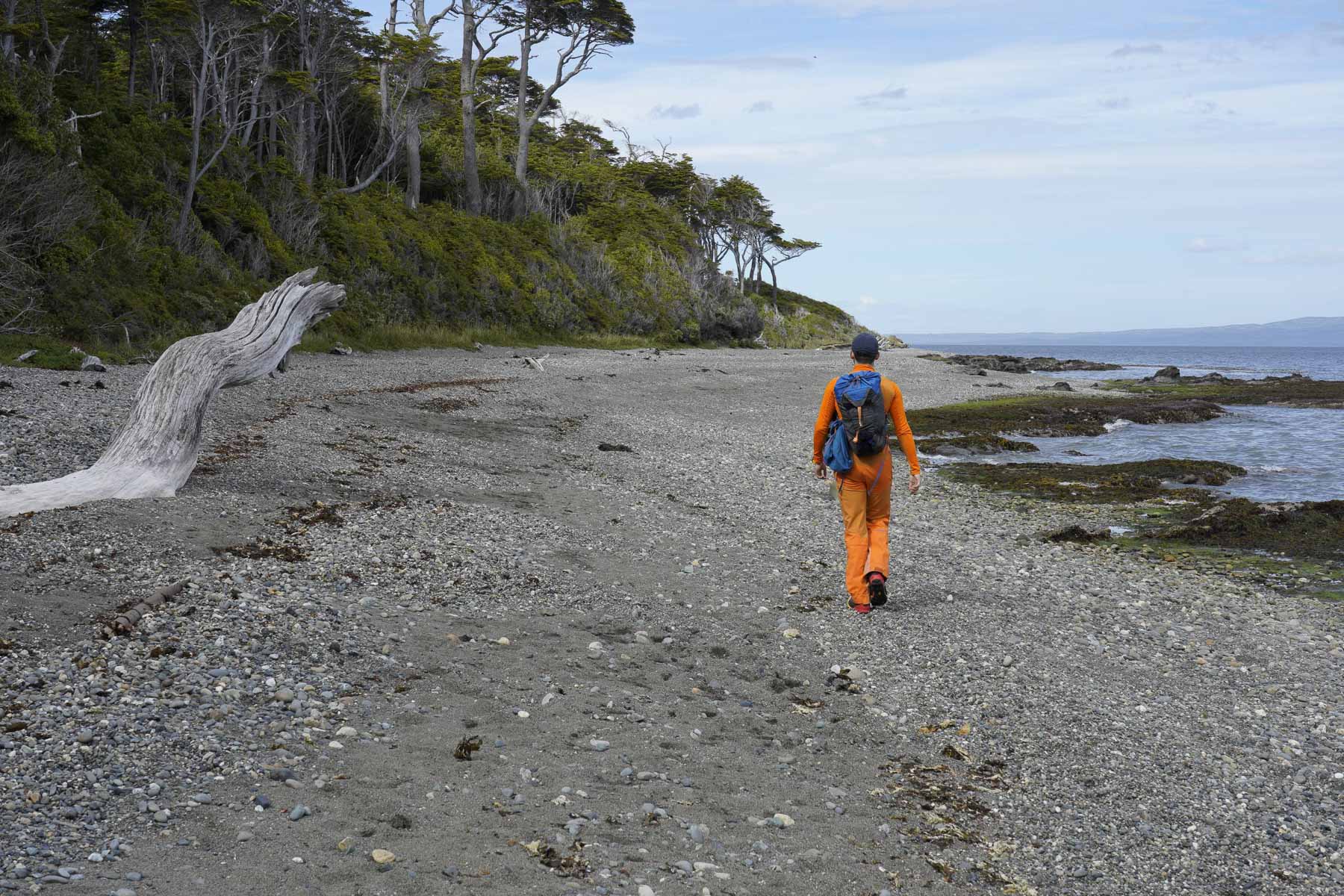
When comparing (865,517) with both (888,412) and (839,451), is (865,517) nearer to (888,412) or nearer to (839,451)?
(839,451)

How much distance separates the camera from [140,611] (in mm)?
5707

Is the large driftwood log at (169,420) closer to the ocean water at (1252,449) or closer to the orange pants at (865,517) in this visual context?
the orange pants at (865,517)

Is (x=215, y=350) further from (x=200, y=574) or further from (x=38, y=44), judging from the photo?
(x=38, y=44)

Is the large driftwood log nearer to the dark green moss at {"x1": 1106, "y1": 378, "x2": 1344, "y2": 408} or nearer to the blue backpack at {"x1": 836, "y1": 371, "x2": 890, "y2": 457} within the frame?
the blue backpack at {"x1": 836, "y1": 371, "x2": 890, "y2": 457}

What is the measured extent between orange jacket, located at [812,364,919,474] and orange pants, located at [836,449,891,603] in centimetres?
22

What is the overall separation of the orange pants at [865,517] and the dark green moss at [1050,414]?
48.3 ft

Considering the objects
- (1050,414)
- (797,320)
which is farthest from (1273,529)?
(797,320)

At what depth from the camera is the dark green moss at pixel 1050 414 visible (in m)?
24.6

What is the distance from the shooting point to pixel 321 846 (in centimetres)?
397

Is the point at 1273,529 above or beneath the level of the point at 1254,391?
beneath

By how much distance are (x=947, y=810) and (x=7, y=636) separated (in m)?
5.03

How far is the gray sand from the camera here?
13.6 ft

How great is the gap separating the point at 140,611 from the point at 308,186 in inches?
1038

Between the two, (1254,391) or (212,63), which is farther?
(1254,391)
